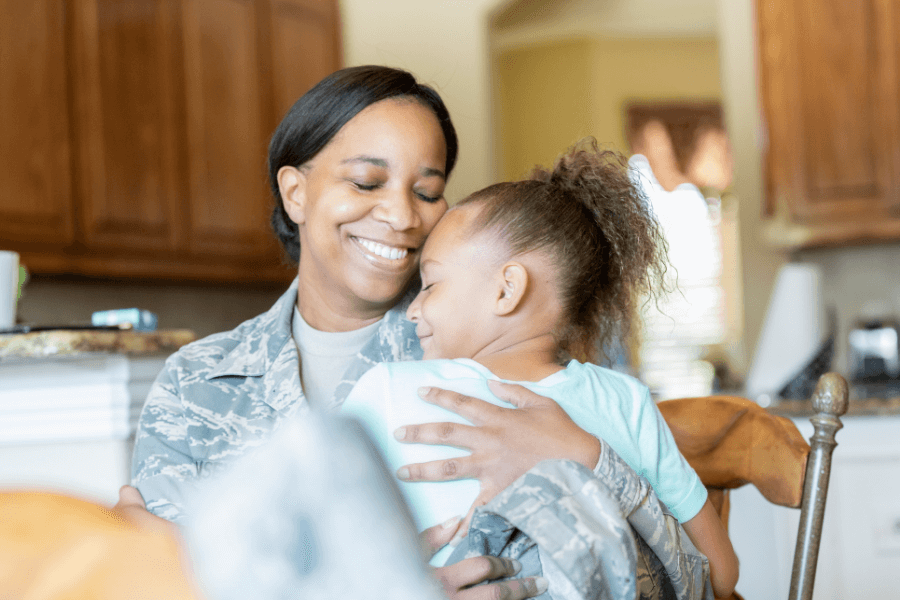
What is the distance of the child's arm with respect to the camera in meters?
0.89

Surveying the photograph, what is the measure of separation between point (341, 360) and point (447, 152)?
0.36 metres

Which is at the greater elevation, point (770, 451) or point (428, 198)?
point (428, 198)

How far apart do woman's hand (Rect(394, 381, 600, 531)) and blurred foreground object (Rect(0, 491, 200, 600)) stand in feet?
1.47

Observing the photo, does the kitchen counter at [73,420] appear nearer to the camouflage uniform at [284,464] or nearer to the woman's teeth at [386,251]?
the camouflage uniform at [284,464]

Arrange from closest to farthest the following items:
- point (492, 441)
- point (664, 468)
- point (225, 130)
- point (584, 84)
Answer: point (492, 441) → point (664, 468) → point (225, 130) → point (584, 84)

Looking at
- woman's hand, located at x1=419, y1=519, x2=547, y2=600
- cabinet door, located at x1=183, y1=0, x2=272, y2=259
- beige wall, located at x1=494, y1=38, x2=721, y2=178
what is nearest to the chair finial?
woman's hand, located at x1=419, y1=519, x2=547, y2=600

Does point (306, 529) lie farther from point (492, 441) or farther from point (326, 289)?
point (326, 289)

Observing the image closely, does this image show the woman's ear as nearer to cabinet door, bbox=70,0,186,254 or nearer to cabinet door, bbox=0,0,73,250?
cabinet door, bbox=0,0,73,250

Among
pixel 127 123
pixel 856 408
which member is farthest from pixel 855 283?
pixel 127 123

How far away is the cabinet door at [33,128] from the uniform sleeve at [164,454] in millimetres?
1569

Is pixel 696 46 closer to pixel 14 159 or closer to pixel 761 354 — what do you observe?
pixel 761 354

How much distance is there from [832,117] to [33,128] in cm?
309

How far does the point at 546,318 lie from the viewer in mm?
959

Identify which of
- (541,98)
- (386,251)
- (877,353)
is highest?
(541,98)
